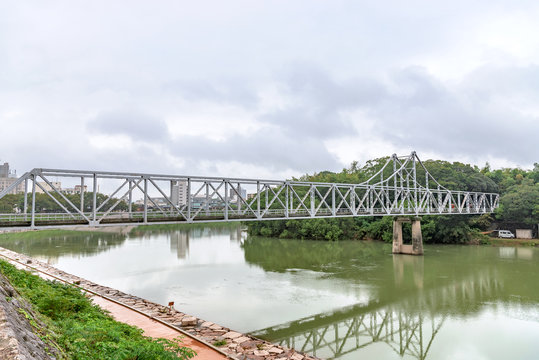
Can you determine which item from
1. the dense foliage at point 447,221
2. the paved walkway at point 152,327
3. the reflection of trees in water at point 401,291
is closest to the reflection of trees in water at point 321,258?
the reflection of trees in water at point 401,291

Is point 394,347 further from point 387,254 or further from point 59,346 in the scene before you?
point 387,254

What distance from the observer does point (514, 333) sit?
45.8 feet

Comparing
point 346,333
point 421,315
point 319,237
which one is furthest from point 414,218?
point 346,333

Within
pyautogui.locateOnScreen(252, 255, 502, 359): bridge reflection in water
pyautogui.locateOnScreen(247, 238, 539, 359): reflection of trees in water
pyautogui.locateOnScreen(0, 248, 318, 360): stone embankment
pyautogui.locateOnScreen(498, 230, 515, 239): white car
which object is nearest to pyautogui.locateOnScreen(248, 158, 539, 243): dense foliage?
pyautogui.locateOnScreen(498, 230, 515, 239): white car

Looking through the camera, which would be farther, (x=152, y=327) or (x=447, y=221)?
(x=447, y=221)

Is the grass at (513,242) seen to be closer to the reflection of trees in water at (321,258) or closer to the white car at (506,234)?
the white car at (506,234)

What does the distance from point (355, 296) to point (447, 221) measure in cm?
3299

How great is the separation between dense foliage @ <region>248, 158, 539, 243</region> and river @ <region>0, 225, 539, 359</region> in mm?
11173

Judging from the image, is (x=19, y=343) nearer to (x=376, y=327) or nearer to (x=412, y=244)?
(x=376, y=327)

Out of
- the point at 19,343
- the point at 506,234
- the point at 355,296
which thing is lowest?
the point at 355,296

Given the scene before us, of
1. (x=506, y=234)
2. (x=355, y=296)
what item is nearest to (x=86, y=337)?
(x=355, y=296)

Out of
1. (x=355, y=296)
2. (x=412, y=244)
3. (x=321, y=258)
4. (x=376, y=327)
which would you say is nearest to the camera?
(x=376, y=327)

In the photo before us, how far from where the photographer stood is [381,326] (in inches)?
606

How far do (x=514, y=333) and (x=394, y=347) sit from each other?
5235mm
